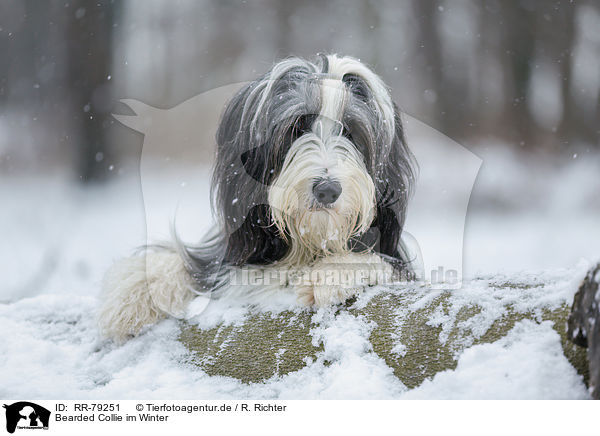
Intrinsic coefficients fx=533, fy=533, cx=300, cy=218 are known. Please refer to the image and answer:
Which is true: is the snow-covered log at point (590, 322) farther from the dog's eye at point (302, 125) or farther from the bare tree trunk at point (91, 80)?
the bare tree trunk at point (91, 80)

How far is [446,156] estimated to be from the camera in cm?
350

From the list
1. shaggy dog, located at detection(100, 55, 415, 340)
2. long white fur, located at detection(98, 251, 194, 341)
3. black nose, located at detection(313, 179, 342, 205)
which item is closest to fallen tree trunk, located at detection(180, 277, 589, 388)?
shaggy dog, located at detection(100, 55, 415, 340)

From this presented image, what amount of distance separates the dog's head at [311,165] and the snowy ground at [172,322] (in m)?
0.41

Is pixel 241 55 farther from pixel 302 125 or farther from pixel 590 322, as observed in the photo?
pixel 590 322

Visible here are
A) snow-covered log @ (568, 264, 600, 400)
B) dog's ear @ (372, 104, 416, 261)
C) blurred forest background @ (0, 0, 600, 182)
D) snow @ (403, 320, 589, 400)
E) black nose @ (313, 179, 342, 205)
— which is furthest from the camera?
blurred forest background @ (0, 0, 600, 182)

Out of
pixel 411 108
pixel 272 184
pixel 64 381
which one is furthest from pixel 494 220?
pixel 64 381

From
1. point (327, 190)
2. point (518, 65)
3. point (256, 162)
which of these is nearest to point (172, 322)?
point (256, 162)

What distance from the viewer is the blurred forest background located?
3.19 meters

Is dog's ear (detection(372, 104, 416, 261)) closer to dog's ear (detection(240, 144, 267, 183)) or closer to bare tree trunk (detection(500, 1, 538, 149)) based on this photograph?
dog's ear (detection(240, 144, 267, 183))

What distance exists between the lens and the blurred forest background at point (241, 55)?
319cm
